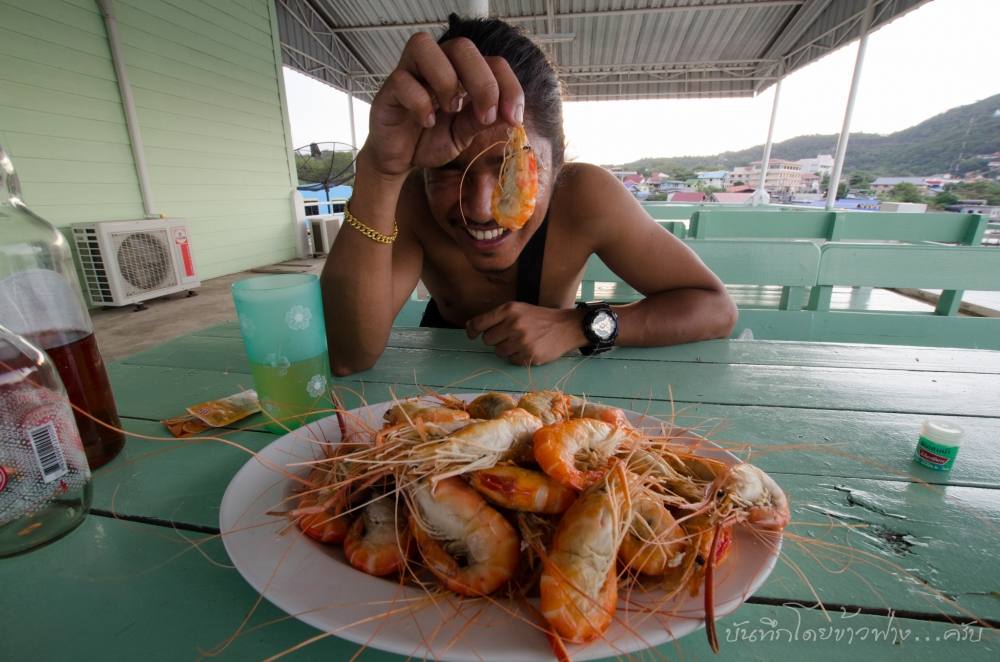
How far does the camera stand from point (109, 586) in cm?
52

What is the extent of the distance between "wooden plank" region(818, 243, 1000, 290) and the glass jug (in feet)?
8.15

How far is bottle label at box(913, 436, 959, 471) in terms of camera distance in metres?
0.74

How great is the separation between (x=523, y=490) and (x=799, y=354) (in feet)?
3.75

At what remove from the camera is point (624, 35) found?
9.45 m

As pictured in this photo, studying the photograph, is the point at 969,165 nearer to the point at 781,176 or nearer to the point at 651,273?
the point at 781,176

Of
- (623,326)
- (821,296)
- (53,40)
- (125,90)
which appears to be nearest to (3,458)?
(623,326)

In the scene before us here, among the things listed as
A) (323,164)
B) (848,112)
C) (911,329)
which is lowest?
(911,329)

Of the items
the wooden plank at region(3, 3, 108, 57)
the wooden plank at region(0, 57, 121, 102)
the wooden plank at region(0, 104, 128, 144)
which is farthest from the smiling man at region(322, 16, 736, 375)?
the wooden plank at region(3, 3, 108, 57)

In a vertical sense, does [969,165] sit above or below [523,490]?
→ above

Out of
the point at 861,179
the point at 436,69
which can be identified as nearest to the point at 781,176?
the point at 861,179

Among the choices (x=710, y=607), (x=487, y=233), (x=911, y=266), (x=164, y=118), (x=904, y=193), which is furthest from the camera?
(x=904, y=193)

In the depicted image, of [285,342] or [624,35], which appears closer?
[285,342]

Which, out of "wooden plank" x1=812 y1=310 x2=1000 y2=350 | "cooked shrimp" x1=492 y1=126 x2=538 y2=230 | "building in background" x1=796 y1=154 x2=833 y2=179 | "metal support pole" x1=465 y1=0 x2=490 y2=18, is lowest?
"wooden plank" x1=812 y1=310 x2=1000 y2=350

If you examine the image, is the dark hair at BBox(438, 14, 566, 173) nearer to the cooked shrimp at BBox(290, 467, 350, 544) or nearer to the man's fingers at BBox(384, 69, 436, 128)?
the man's fingers at BBox(384, 69, 436, 128)
